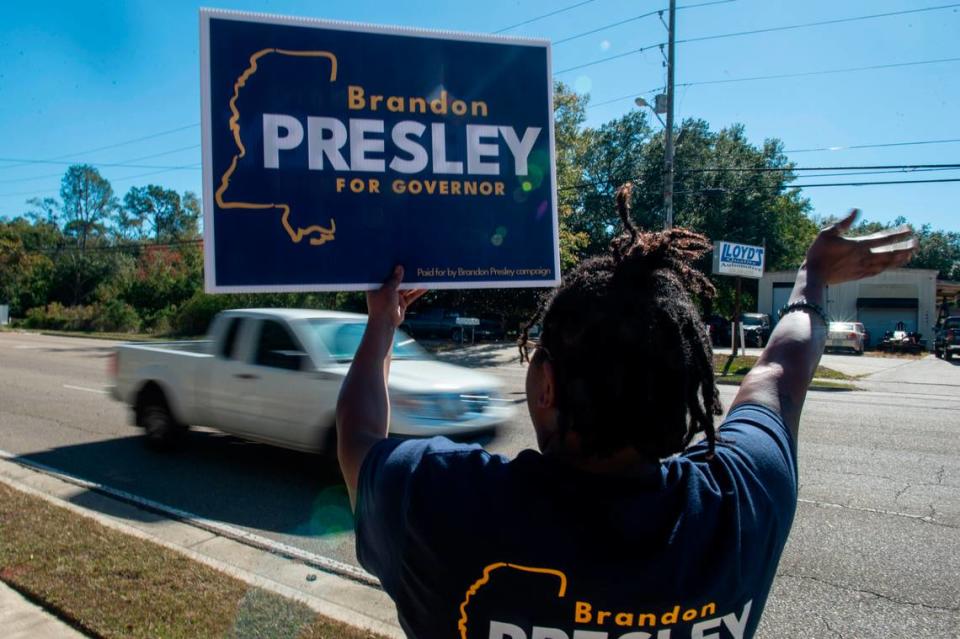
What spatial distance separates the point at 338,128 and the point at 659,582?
4.42 feet

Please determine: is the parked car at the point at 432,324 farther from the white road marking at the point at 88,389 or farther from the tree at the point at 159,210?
the tree at the point at 159,210

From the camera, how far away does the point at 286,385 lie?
6.96 m

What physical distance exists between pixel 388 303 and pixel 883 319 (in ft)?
134

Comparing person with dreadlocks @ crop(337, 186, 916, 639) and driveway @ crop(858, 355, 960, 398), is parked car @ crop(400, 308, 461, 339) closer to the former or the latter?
driveway @ crop(858, 355, 960, 398)

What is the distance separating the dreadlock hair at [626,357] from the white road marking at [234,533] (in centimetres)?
371

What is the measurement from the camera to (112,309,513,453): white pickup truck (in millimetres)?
6609

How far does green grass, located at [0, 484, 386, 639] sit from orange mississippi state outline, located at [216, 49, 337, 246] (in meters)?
2.63

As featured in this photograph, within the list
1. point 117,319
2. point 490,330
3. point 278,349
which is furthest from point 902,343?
point 117,319

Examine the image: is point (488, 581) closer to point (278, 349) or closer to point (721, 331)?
point (278, 349)

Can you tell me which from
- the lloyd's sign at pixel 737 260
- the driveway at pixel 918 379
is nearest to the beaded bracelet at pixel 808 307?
the driveway at pixel 918 379

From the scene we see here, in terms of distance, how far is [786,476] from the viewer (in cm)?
132

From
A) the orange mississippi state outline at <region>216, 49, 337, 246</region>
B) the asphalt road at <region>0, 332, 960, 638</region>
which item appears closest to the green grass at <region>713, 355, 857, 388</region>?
the asphalt road at <region>0, 332, 960, 638</region>

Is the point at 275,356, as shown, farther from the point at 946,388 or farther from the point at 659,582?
the point at 946,388

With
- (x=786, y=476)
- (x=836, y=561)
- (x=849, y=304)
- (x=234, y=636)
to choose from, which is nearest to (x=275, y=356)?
(x=234, y=636)
